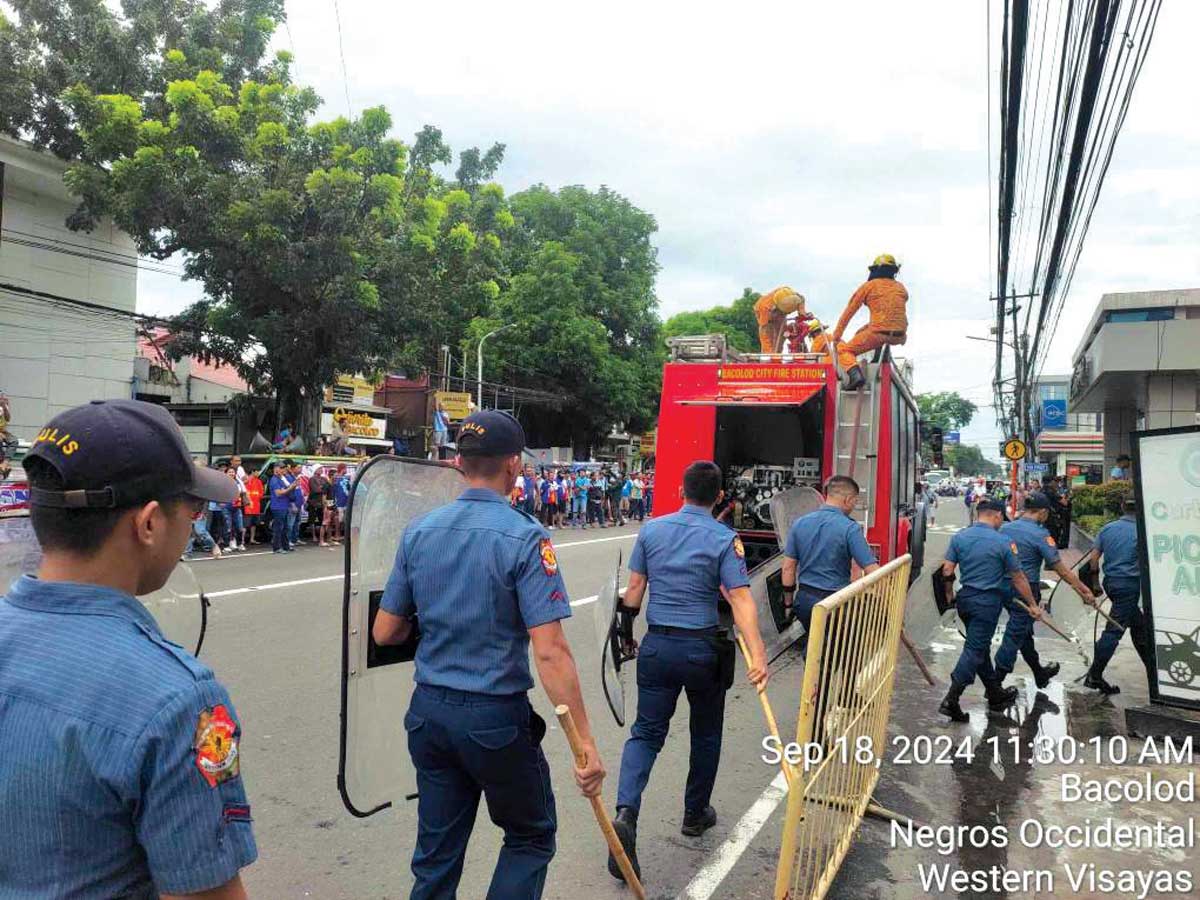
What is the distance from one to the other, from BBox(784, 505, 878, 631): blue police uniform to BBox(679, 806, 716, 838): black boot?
171 centimetres

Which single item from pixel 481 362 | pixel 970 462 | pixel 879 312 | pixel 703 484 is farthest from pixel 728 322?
pixel 970 462

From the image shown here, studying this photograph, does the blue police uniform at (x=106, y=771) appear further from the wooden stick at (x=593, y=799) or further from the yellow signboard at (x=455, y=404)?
the yellow signboard at (x=455, y=404)

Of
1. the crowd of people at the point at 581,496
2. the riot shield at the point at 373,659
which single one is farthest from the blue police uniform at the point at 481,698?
the crowd of people at the point at 581,496

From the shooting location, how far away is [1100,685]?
7.15 m

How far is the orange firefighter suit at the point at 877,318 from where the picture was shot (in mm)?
9430

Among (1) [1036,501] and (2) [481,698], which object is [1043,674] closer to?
(1) [1036,501]

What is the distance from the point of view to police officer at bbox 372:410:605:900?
8.33ft

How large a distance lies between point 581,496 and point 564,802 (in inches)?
788

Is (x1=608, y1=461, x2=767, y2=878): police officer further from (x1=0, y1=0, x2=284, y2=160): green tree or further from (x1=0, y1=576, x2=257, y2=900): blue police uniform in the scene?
(x1=0, y1=0, x2=284, y2=160): green tree

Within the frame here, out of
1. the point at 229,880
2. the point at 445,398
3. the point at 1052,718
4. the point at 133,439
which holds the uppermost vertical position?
the point at 445,398

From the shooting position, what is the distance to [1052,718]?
640cm

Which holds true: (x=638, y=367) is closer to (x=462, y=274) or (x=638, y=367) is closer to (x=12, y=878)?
(x=462, y=274)

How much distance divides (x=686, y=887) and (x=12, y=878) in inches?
114

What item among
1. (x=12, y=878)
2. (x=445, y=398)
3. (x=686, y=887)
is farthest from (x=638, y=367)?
(x=12, y=878)
